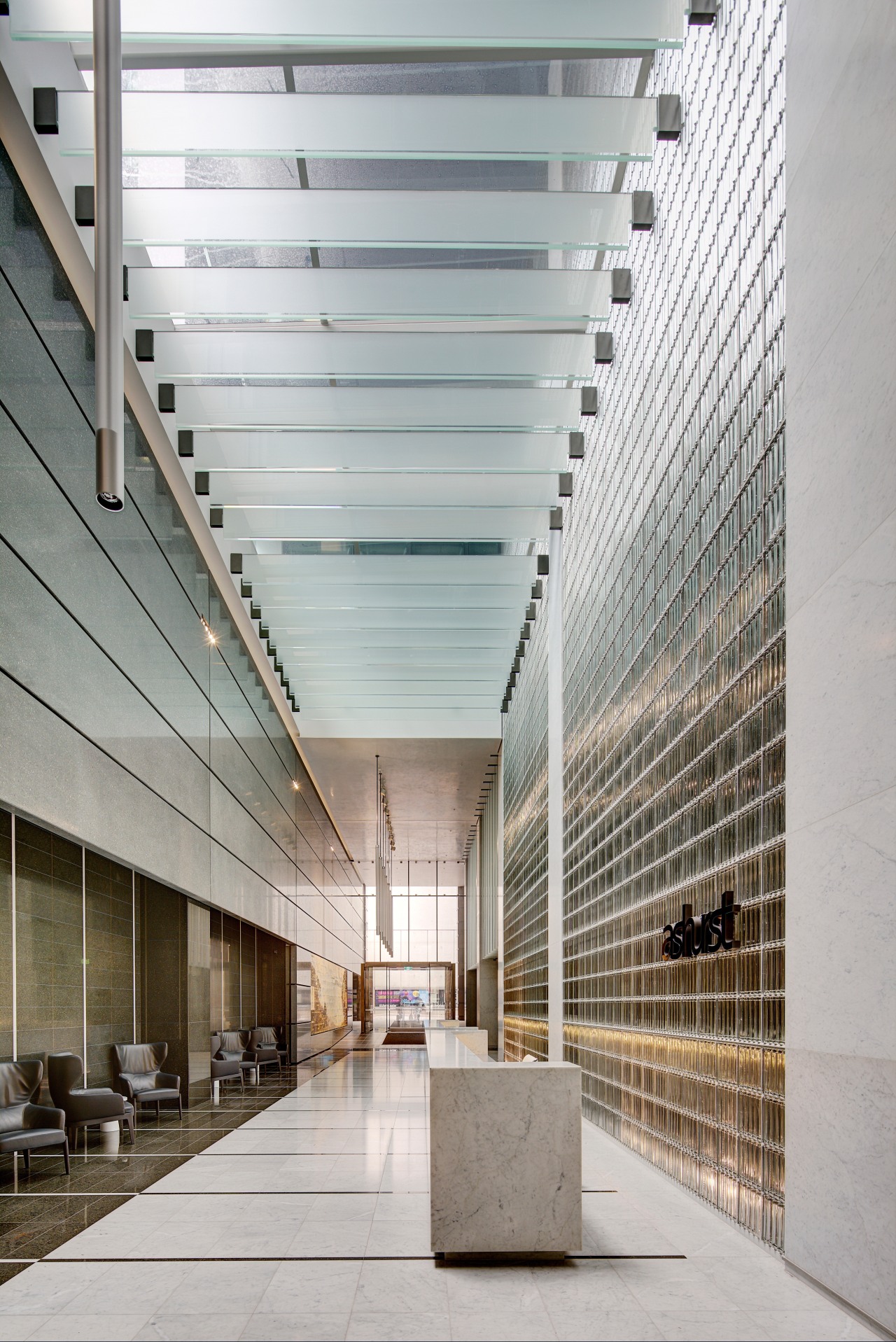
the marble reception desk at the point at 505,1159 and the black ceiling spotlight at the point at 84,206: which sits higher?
the black ceiling spotlight at the point at 84,206

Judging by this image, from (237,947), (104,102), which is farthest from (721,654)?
(237,947)

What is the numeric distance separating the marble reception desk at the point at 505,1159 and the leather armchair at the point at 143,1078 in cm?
761

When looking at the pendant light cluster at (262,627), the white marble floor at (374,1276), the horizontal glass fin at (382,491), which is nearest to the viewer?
the white marble floor at (374,1276)

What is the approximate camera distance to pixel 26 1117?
9.45m

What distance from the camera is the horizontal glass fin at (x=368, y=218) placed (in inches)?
375

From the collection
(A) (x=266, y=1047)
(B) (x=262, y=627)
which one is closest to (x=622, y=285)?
(B) (x=262, y=627)

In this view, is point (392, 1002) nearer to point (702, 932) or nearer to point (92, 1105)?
point (92, 1105)

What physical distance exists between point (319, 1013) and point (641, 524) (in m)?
25.1

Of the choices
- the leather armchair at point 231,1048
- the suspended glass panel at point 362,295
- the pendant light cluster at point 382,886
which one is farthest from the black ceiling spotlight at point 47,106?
the pendant light cluster at point 382,886

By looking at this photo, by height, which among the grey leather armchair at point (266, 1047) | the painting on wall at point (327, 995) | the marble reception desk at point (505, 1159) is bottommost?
the painting on wall at point (327, 995)

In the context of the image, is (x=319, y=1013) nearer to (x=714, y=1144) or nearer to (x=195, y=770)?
(x=195, y=770)

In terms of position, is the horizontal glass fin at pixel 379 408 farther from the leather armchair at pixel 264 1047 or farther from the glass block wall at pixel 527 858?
the leather armchair at pixel 264 1047

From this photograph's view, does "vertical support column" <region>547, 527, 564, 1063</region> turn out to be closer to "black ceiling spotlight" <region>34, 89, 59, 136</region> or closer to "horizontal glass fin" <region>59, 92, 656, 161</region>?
"horizontal glass fin" <region>59, 92, 656, 161</region>

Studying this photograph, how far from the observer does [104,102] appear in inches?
222
